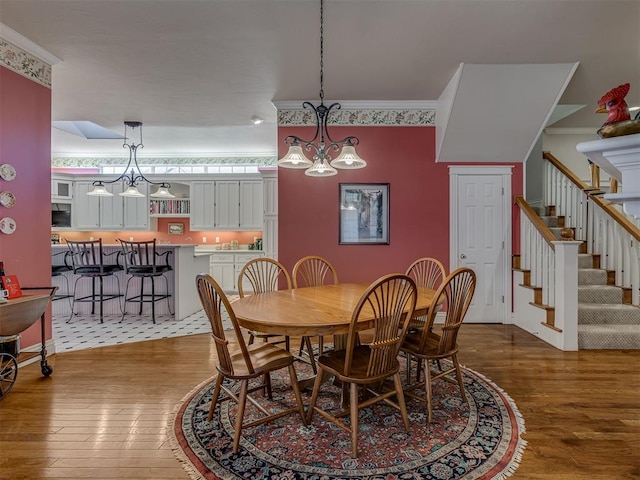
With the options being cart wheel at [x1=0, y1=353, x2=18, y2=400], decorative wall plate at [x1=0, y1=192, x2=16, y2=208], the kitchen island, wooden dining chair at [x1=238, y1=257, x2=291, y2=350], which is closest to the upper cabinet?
the kitchen island

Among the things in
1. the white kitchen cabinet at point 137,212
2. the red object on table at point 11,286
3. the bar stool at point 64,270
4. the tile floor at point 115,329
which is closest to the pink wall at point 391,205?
the tile floor at point 115,329

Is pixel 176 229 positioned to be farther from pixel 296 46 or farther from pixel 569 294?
pixel 569 294

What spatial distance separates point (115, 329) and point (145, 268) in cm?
81

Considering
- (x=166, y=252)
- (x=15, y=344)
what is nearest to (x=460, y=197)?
(x=166, y=252)

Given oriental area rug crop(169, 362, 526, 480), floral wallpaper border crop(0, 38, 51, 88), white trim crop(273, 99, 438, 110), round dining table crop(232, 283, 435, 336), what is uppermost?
white trim crop(273, 99, 438, 110)

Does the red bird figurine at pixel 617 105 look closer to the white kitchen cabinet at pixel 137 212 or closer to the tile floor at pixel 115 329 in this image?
the tile floor at pixel 115 329

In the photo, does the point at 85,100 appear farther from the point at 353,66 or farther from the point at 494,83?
the point at 494,83

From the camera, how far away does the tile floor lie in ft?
12.2

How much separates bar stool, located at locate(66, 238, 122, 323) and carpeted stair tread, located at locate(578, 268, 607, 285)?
5.90m

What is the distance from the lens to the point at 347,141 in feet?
8.39

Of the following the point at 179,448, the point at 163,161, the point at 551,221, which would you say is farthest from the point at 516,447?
the point at 163,161

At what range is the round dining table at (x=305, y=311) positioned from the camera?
70.4 inches

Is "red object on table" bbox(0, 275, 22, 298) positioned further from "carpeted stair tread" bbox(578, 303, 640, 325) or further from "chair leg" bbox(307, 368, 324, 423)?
"carpeted stair tread" bbox(578, 303, 640, 325)

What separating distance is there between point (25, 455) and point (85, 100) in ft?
13.0
